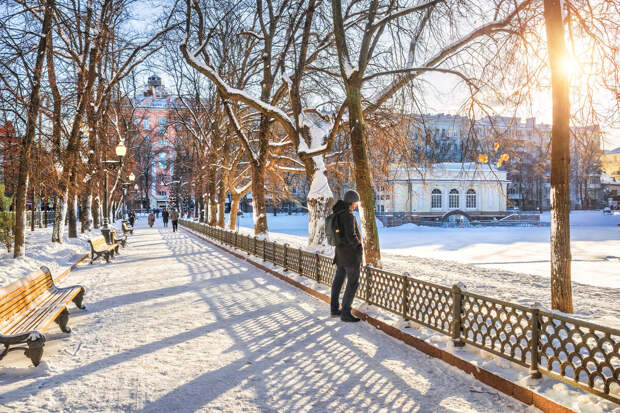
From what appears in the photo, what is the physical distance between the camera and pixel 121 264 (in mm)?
13906

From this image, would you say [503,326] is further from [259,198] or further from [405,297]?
[259,198]

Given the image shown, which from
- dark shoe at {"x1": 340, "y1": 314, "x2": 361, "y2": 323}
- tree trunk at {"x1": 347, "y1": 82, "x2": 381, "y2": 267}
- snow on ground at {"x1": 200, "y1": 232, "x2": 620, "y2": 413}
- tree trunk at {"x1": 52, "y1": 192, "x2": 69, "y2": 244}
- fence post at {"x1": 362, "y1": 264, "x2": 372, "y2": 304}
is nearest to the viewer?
snow on ground at {"x1": 200, "y1": 232, "x2": 620, "y2": 413}

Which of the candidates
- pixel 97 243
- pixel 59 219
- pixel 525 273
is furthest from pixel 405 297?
pixel 59 219

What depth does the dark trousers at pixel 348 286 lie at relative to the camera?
6.30 metres

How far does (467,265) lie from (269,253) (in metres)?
7.48

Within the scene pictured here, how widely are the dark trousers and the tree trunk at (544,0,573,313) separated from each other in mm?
2856

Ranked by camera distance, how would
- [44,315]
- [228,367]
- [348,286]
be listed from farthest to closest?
[348,286] < [44,315] < [228,367]

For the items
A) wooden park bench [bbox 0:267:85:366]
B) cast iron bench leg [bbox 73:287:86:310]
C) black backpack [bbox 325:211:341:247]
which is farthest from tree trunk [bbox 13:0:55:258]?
black backpack [bbox 325:211:341:247]

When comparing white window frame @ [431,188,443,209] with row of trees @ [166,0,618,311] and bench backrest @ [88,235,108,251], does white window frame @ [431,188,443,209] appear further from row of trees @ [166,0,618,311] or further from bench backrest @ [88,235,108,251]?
bench backrest @ [88,235,108,251]

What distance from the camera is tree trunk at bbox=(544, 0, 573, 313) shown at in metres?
6.12

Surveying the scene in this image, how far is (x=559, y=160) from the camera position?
6148mm

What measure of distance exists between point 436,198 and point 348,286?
5581 cm

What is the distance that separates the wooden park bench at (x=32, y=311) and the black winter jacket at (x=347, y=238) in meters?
3.77

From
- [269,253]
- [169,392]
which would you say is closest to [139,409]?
[169,392]
